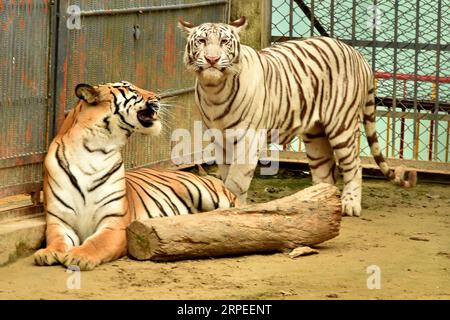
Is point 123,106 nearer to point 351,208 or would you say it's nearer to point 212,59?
point 212,59

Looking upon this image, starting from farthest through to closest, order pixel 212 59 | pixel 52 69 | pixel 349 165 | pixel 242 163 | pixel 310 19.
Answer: pixel 310 19
pixel 349 165
pixel 242 163
pixel 212 59
pixel 52 69

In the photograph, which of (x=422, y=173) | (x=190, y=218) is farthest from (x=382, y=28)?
(x=190, y=218)

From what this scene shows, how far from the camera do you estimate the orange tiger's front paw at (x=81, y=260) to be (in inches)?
263

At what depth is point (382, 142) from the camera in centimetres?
1191

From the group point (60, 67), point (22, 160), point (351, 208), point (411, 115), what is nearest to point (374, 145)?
point (351, 208)

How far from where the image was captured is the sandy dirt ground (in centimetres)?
632

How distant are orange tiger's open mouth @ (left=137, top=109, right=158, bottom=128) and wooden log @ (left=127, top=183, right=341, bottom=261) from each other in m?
0.64

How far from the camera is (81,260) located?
669 cm

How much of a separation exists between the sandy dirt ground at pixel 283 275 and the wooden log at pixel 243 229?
8 centimetres

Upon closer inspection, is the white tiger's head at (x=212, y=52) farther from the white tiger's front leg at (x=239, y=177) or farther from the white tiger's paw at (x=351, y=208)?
the white tiger's paw at (x=351, y=208)

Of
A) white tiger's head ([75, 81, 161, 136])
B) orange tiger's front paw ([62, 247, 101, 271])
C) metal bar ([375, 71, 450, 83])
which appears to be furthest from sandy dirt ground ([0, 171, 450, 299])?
metal bar ([375, 71, 450, 83])

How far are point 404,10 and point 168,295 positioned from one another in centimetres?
511

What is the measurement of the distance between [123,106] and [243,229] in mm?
1039

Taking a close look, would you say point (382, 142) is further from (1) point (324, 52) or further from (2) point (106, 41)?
(2) point (106, 41)
